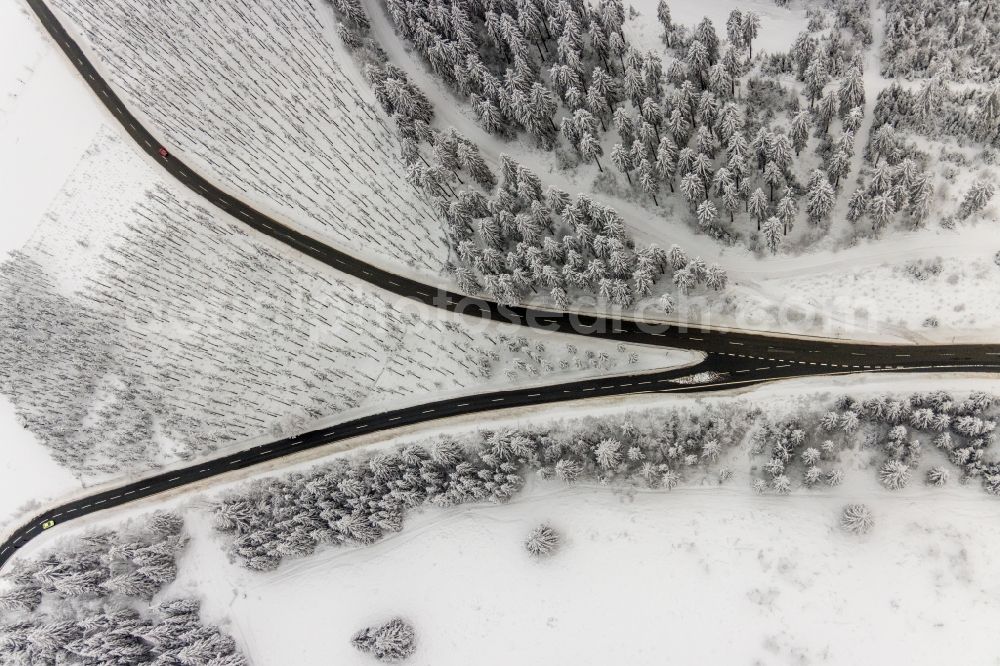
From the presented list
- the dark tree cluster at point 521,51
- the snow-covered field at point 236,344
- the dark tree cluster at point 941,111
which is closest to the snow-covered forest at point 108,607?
the snow-covered field at point 236,344

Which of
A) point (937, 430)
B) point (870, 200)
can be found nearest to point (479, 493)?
point (937, 430)

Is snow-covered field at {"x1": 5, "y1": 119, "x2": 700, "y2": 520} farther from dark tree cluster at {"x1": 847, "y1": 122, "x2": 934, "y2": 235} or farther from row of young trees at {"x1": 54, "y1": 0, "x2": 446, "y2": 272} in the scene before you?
dark tree cluster at {"x1": 847, "y1": 122, "x2": 934, "y2": 235}

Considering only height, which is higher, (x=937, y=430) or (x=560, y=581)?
(x=937, y=430)

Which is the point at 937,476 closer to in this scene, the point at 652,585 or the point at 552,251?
the point at 652,585

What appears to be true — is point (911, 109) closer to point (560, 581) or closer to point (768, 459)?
point (768, 459)

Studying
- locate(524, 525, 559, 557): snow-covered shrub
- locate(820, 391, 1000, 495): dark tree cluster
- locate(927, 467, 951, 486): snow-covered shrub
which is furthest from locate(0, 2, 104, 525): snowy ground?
locate(927, 467, 951, 486): snow-covered shrub

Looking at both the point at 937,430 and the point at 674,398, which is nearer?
the point at 937,430
